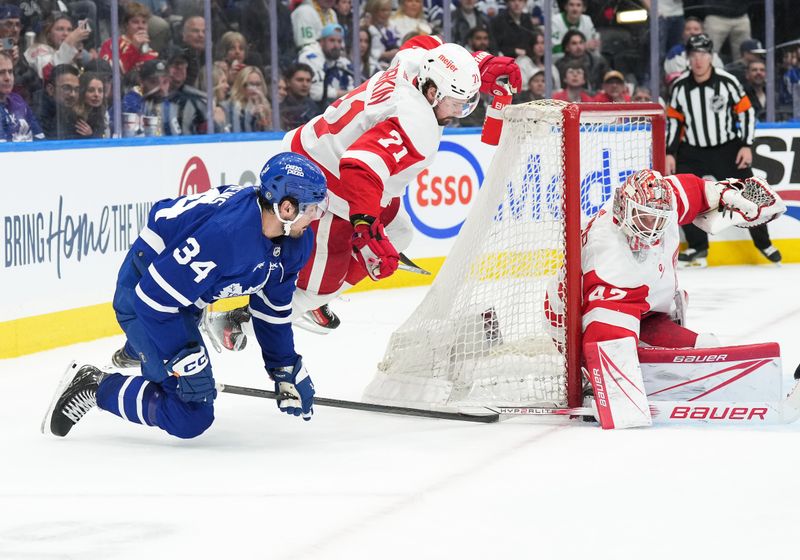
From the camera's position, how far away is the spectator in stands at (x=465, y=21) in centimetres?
805

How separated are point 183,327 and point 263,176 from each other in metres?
0.42

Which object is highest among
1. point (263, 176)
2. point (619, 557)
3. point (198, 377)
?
point (263, 176)

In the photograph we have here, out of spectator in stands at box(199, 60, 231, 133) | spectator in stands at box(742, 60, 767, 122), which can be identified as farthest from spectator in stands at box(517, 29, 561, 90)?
spectator in stands at box(199, 60, 231, 133)

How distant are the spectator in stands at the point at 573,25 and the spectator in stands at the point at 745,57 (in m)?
0.85

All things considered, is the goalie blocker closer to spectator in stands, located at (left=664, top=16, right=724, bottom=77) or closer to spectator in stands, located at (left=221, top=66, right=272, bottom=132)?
spectator in stands, located at (left=221, top=66, right=272, bottom=132)

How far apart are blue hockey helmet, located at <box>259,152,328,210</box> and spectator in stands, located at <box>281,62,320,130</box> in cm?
409

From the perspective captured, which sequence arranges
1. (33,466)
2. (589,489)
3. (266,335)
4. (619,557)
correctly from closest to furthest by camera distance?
(619,557)
(589,489)
(33,466)
(266,335)

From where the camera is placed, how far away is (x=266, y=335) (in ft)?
11.5

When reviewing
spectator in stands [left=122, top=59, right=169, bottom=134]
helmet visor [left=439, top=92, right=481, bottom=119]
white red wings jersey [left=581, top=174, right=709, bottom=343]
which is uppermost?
spectator in stands [left=122, top=59, right=169, bottom=134]

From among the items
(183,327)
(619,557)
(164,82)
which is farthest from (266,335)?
(164,82)

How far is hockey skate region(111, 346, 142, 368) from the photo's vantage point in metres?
4.00

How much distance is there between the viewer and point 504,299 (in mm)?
3979

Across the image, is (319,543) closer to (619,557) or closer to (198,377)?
(619,557)

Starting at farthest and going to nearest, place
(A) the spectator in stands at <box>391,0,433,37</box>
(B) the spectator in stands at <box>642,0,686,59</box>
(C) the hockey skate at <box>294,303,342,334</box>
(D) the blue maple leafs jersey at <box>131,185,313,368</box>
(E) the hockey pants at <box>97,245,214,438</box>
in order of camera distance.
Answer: (B) the spectator in stands at <box>642,0,686,59</box>, (A) the spectator in stands at <box>391,0,433,37</box>, (C) the hockey skate at <box>294,303,342,334</box>, (E) the hockey pants at <box>97,245,214,438</box>, (D) the blue maple leafs jersey at <box>131,185,313,368</box>
